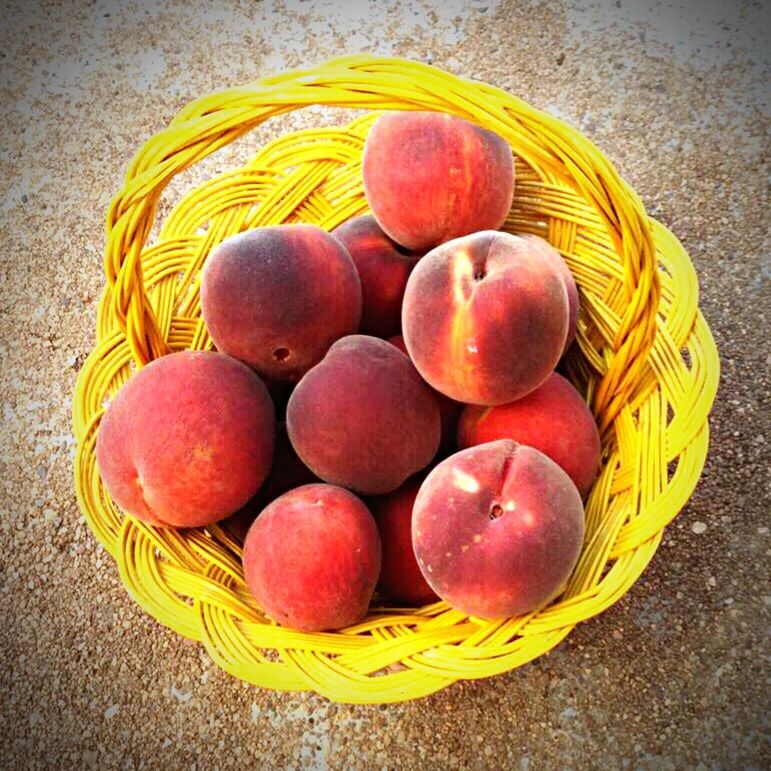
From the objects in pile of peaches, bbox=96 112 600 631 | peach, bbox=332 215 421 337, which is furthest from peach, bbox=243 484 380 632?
peach, bbox=332 215 421 337

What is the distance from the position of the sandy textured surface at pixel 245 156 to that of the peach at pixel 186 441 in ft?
1.34

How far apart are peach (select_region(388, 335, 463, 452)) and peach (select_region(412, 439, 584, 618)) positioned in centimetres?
19

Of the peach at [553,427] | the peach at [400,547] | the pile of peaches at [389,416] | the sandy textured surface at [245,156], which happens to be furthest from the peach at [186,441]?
the sandy textured surface at [245,156]

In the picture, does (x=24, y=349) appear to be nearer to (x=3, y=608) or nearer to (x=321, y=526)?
(x=3, y=608)

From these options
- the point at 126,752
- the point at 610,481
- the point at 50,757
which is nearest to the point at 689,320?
the point at 610,481

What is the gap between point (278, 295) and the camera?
97 centimetres

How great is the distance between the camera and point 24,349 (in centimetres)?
159

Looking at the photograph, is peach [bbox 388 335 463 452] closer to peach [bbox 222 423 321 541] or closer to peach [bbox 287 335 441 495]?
peach [bbox 287 335 441 495]

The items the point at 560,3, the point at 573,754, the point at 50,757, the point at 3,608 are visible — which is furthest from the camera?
the point at 560,3

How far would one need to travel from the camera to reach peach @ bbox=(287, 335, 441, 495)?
0.93 meters

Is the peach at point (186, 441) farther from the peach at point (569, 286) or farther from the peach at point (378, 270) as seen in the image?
the peach at point (569, 286)

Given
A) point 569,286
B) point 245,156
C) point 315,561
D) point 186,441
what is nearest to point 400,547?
point 315,561

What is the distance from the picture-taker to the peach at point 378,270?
1138 mm

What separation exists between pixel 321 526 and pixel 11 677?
70cm
